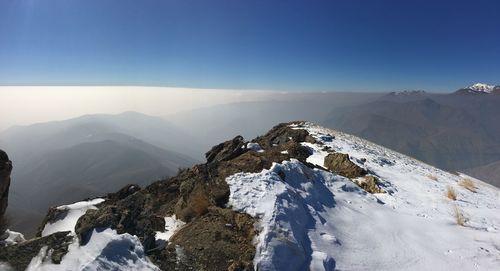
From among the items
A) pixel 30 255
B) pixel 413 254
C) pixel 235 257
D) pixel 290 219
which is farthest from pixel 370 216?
pixel 30 255

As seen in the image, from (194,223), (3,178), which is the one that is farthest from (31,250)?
(194,223)

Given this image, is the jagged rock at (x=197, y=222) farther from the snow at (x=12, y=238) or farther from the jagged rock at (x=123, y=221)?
the snow at (x=12, y=238)

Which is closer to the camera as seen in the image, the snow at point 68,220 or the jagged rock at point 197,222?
the jagged rock at point 197,222

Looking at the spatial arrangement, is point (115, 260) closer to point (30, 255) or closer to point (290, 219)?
point (30, 255)

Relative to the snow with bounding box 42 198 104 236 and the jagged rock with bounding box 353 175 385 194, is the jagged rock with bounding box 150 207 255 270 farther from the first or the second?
the jagged rock with bounding box 353 175 385 194

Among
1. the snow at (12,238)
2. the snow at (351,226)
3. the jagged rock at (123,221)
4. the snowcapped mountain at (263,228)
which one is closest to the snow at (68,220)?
the snowcapped mountain at (263,228)

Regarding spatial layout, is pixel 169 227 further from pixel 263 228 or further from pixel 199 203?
pixel 263 228

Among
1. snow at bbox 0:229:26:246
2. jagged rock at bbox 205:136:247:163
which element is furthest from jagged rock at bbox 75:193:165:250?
jagged rock at bbox 205:136:247:163
